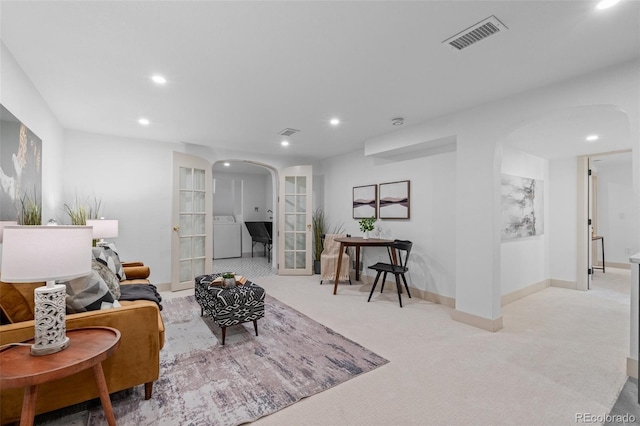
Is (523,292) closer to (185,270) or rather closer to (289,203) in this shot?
(289,203)

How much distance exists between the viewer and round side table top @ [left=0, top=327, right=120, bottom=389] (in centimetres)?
122

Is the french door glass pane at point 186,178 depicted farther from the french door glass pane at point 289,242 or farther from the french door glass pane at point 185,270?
the french door glass pane at point 289,242

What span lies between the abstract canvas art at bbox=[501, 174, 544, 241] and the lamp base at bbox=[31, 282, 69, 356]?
468 centimetres

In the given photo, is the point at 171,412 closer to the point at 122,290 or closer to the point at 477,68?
the point at 122,290

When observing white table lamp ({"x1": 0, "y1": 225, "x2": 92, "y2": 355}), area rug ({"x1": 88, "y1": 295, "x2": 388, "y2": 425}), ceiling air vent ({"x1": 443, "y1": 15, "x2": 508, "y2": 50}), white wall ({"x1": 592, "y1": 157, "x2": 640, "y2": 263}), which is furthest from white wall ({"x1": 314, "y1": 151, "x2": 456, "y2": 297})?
white wall ({"x1": 592, "y1": 157, "x2": 640, "y2": 263})

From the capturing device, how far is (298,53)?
7.00ft

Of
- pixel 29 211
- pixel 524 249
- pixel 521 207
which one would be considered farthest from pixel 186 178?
pixel 524 249

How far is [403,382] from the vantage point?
2111mm

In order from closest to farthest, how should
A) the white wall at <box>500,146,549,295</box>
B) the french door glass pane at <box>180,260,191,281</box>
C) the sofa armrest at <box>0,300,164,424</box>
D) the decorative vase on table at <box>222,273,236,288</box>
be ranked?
the sofa armrest at <box>0,300,164,424</box>
the decorative vase on table at <box>222,273,236,288</box>
the white wall at <box>500,146,549,295</box>
the french door glass pane at <box>180,260,191,281</box>

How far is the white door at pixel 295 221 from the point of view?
5.84 metres

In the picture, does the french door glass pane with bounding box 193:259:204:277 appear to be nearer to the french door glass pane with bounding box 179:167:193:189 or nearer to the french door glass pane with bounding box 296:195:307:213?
the french door glass pane with bounding box 179:167:193:189

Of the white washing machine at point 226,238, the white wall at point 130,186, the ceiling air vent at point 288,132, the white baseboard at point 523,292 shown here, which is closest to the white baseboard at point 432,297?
the white baseboard at point 523,292

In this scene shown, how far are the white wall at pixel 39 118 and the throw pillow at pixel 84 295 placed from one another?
4.46ft

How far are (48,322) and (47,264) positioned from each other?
1.02ft
